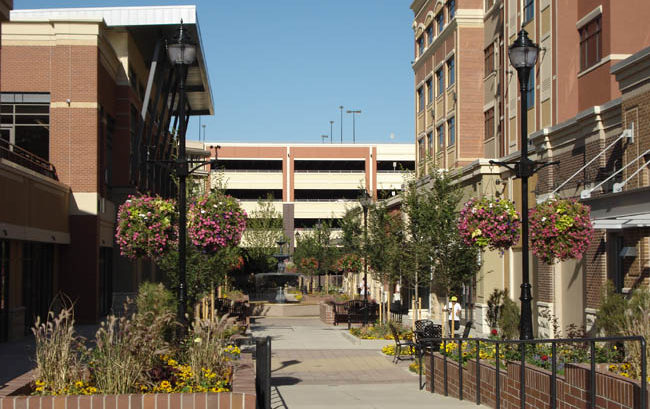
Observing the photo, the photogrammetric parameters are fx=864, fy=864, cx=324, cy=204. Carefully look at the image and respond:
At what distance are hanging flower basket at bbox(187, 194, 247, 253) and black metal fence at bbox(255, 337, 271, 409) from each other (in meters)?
8.25

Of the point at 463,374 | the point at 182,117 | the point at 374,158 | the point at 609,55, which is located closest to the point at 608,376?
the point at 463,374

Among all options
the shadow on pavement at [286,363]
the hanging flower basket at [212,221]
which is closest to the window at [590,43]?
the shadow on pavement at [286,363]

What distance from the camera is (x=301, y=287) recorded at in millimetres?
68750

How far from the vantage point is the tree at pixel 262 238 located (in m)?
71.6

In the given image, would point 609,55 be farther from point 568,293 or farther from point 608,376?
point 608,376

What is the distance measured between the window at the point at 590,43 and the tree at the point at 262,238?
44.6 meters

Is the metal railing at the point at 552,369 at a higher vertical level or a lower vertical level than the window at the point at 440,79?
lower

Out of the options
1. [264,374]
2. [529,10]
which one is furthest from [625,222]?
[529,10]

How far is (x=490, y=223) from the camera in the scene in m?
17.4

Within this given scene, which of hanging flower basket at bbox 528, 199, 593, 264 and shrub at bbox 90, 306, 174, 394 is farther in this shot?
hanging flower basket at bbox 528, 199, 593, 264

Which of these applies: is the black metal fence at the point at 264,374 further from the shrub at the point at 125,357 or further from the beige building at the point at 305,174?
the beige building at the point at 305,174

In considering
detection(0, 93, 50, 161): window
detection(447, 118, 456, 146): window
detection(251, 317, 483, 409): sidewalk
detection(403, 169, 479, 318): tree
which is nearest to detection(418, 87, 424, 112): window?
detection(447, 118, 456, 146): window

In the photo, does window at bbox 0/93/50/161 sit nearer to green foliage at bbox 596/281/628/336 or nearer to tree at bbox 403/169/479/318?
tree at bbox 403/169/479/318

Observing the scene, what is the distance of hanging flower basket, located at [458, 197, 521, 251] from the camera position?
17.3 meters
